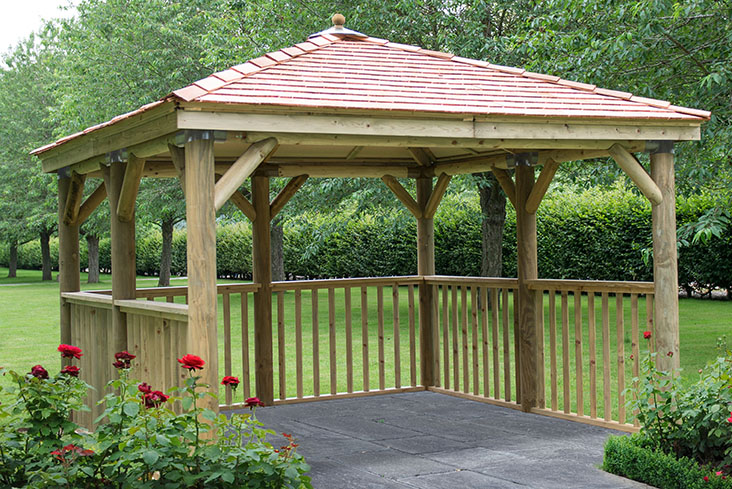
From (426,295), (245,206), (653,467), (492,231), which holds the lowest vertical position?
(653,467)

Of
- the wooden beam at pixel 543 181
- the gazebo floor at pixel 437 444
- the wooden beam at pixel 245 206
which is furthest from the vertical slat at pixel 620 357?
the wooden beam at pixel 245 206

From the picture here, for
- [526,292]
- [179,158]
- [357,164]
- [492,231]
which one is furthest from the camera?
[492,231]

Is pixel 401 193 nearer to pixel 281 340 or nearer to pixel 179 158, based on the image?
pixel 281 340

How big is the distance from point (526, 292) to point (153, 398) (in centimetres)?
452

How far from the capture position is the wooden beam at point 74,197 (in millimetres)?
7812

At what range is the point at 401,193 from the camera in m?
9.32

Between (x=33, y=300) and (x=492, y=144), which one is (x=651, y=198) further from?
(x=33, y=300)

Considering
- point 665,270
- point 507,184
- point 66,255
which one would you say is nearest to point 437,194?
point 507,184

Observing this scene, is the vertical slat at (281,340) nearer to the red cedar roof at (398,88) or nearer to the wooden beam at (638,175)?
the red cedar roof at (398,88)

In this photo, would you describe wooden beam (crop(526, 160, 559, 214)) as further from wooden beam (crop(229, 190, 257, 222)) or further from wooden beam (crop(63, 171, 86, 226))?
wooden beam (crop(63, 171, 86, 226))

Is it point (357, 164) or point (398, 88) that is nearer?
point (398, 88)

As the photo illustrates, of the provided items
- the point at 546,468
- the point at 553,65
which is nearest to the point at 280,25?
the point at 553,65

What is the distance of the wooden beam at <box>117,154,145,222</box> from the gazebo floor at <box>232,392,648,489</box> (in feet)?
7.15

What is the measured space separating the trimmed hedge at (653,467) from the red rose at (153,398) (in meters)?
3.08
